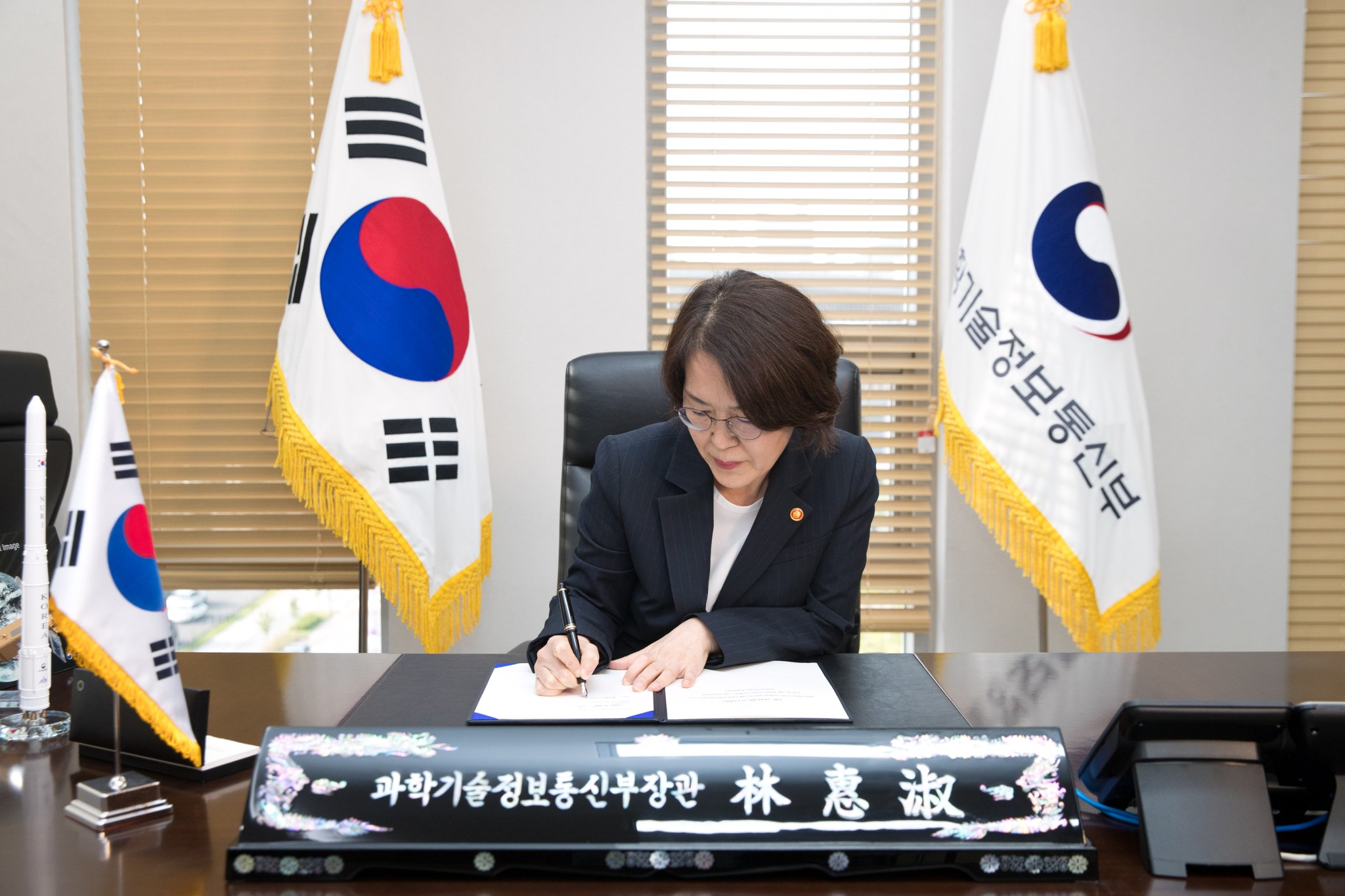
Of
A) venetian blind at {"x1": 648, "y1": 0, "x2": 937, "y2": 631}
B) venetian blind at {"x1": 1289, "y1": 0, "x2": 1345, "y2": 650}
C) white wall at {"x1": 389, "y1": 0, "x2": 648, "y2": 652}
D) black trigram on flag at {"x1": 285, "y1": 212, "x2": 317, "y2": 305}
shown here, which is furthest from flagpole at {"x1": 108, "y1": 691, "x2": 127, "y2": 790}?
venetian blind at {"x1": 1289, "y1": 0, "x2": 1345, "y2": 650}

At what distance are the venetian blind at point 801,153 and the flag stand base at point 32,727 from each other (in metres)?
1.93

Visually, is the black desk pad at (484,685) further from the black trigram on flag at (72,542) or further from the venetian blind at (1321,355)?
the venetian blind at (1321,355)

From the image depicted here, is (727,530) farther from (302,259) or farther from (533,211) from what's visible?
(533,211)

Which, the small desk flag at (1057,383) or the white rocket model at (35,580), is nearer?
the white rocket model at (35,580)

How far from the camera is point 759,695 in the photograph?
111 cm

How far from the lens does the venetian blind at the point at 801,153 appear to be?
2801mm

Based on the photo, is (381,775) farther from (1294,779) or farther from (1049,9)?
(1049,9)

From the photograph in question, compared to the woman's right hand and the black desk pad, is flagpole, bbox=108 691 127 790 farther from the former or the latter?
the woman's right hand

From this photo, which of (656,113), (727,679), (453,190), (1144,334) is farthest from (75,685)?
(1144,334)

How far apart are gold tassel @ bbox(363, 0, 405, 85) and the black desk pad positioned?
1.57m

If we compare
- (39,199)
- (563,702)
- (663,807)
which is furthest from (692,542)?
(39,199)

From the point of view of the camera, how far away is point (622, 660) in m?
1.26

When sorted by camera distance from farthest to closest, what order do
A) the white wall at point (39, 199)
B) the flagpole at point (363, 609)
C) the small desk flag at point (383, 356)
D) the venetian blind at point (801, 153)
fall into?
the venetian blind at point (801, 153) < the white wall at point (39, 199) < the flagpole at point (363, 609) < the small desk flag at point (383, 356)

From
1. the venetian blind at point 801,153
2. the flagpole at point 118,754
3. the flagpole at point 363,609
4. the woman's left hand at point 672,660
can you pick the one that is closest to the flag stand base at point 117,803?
the flagpole at point 118,754
